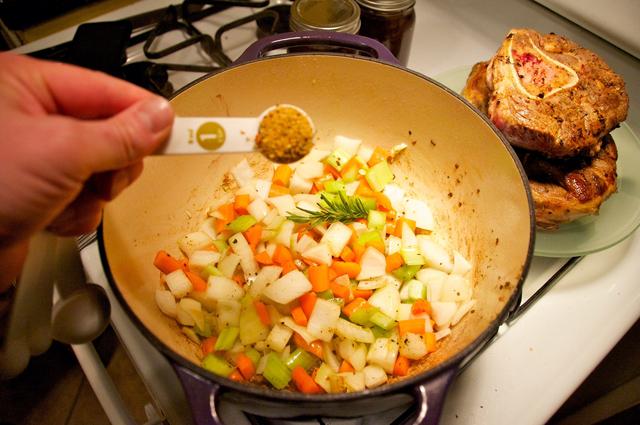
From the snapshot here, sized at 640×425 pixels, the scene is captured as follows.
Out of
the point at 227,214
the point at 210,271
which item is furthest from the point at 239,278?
the point at 227,214

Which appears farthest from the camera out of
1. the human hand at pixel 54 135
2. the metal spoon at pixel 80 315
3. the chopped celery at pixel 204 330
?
the chopped celery at pixel 204 330

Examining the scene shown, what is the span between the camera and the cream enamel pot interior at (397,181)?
2.04 ft

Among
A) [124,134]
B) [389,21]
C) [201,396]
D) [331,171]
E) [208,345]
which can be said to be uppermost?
[124,134]

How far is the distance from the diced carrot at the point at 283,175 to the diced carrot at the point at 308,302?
358 millimetres

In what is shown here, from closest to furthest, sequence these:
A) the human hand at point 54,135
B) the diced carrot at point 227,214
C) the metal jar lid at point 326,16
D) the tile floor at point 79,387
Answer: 1. the human hand at point 54,135
2. the diced carrot at point 227,214
3. the metal jar lid at point 326,16
4. the tile floor at point 79,387

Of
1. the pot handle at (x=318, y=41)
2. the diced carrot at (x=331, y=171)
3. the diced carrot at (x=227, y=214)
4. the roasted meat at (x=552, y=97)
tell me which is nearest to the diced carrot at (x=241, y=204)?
the diced carrot at (x=227, y=214)

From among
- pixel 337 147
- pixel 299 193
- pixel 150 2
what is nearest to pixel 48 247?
pixel 299 193

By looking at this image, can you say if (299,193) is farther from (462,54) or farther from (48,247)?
(462,54)

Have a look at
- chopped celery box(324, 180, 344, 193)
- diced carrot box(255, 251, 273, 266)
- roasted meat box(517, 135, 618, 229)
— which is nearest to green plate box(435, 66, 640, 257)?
roasted meat box(517, 135, 618, 229)

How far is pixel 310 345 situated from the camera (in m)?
0.88

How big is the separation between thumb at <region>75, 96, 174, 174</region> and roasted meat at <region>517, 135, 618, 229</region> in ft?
2.61

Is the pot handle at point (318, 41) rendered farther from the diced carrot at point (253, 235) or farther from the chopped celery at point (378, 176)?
the diced carrot at point (253, 235)

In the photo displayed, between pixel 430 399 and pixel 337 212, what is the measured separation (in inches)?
19.9

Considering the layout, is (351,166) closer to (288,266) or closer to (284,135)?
(288,266)
